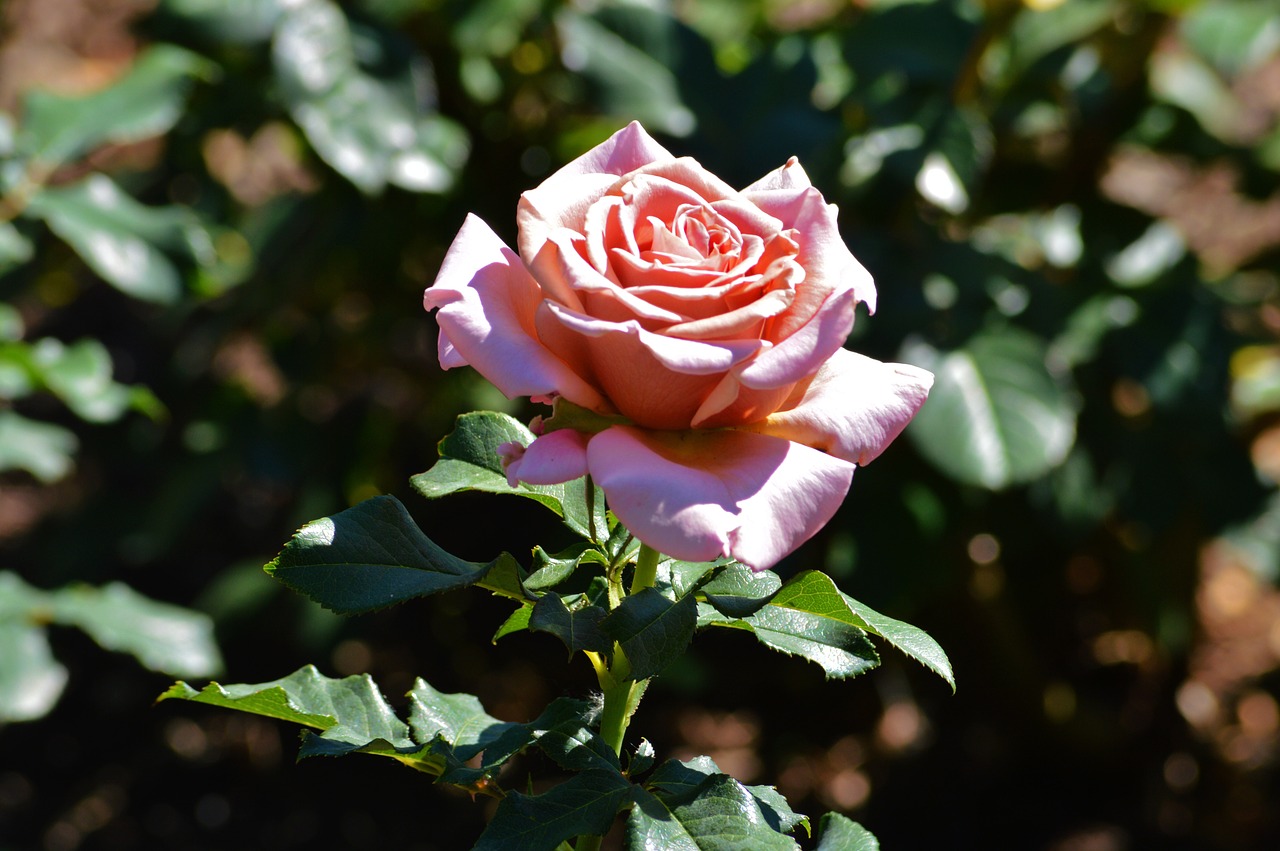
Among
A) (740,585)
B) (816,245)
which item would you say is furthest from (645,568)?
(816,245)

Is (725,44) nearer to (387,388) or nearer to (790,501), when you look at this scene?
(387,388)

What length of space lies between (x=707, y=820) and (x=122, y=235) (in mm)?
1102

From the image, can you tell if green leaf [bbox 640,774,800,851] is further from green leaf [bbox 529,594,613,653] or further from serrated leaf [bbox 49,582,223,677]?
serrated leaf [bbox 49,582,223,677]

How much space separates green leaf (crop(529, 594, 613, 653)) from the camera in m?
0.49

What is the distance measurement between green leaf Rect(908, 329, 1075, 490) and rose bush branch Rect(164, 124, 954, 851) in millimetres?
785

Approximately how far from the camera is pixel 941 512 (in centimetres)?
152

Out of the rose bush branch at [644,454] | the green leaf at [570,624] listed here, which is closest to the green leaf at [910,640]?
the rose bush branch at [644,454]

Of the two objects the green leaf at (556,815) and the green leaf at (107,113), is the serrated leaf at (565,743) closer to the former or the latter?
the green leaf at (556,815)

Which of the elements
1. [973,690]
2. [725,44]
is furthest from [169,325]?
[973,690]

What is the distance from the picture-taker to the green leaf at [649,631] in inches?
19.5

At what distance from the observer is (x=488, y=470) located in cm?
59

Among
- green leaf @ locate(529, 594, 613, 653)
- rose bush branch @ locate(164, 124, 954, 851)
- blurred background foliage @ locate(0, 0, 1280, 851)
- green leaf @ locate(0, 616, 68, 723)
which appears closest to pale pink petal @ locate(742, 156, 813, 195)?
rose bush branch @ locate(164, 124, 954, 851)

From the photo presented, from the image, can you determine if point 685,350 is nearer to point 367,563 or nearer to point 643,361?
point 643,361

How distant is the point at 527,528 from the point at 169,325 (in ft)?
2.57
